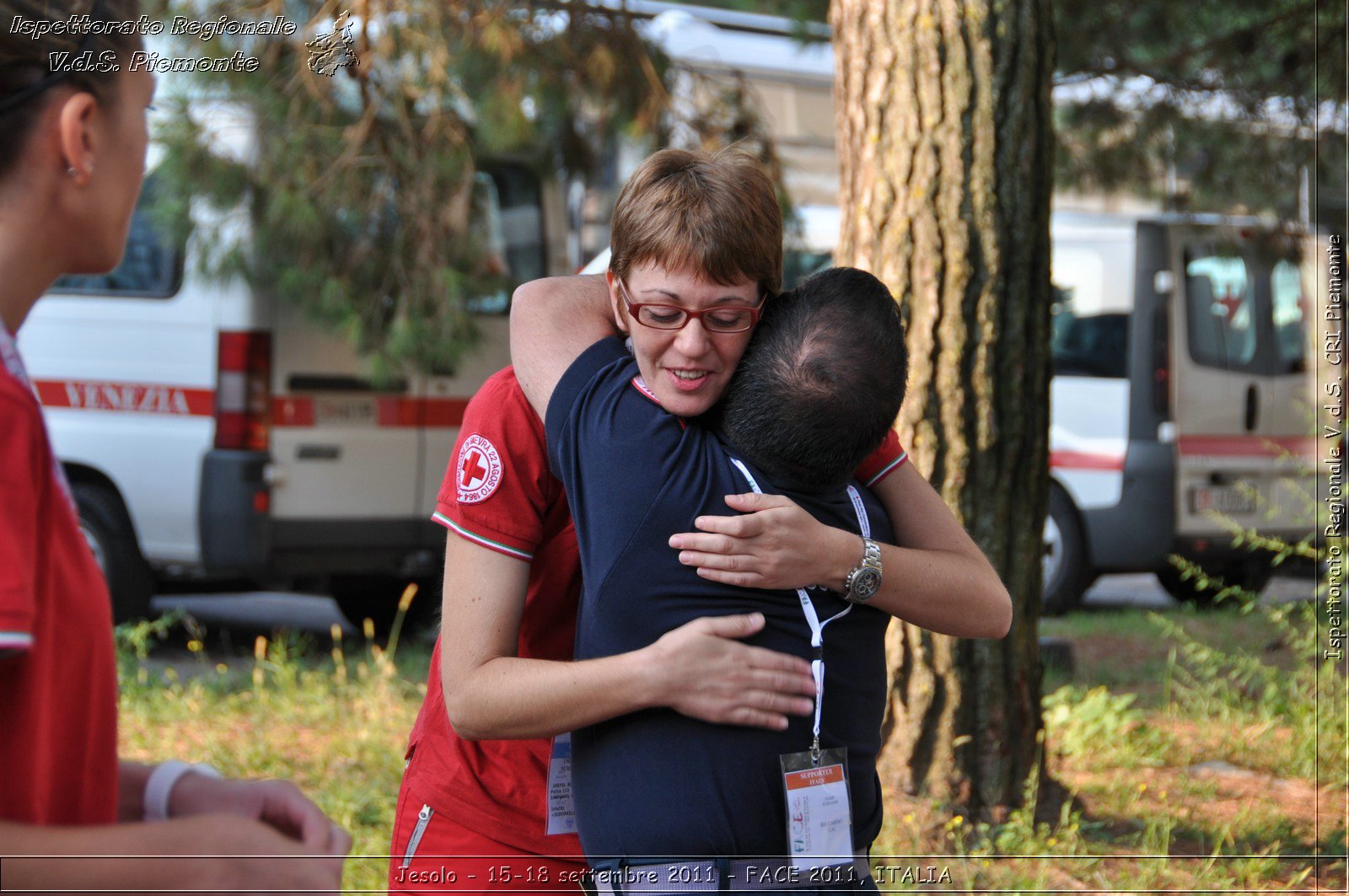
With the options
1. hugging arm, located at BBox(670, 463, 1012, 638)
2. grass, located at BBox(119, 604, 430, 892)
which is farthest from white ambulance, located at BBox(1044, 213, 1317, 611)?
hugging arm, located at BBox(670, 463, 1012, 638)

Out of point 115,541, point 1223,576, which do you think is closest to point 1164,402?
point 1223,576

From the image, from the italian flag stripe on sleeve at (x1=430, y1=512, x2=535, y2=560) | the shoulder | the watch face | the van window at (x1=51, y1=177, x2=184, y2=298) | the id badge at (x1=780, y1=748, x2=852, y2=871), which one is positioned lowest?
the id badge at (x1=780, y1=748, x2=852, y2=871)

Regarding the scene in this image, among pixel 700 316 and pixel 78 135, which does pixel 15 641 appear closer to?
pixel 78 135

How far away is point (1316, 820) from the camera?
141 inches

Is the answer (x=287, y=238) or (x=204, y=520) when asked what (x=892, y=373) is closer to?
(x=287, y=238)

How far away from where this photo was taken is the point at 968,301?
3412 millimetres

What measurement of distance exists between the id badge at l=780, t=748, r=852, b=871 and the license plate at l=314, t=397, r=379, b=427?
4.75 meters

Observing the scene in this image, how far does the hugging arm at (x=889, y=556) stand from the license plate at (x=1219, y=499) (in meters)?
6.60

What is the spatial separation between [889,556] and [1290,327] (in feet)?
25.7

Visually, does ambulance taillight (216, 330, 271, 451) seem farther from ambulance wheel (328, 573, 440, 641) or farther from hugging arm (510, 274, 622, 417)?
hugging arm (510, 274, 622, 417)

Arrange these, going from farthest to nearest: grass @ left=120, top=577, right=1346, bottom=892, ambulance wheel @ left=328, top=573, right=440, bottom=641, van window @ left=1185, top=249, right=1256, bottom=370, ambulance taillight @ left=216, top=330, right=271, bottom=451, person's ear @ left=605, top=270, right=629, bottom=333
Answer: van window @ left=1185, top=249, right=1256, bottom=370 < ambulance wheel @ left=328, top=573, right=440, bottom=641 < ambulance taillight @ left=216, top=330, right=271, bottom=451 < grass @ left=120, top=577, right=1346, bottom=892 < person's ear @ left=605, top=270, right=629, bottom=333

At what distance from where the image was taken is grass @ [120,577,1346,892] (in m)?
3.40

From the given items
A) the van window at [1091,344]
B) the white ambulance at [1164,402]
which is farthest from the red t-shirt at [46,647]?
the van window at [1091,344]

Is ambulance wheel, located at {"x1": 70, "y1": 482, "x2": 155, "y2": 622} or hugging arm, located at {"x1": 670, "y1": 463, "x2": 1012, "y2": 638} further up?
hugging arm, located at {"x1": 670, "y1": 463, "x2": 1012, "y2": 638}
